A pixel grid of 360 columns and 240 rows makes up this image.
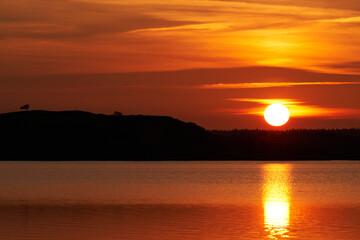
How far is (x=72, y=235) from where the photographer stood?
41.2 meters

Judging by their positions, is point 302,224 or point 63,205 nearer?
point 302,224

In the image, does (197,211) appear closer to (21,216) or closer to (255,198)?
(21,216)

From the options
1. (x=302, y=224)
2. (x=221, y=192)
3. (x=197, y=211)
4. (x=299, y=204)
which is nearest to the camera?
(x=302, y=224)

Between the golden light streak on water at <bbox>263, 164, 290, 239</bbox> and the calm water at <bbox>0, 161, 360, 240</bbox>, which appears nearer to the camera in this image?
the calm water at <bbox>0, 161, 360, 240</bbox>

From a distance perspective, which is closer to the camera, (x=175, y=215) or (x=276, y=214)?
(x=175, y=215)

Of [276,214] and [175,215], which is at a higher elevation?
[276,214]

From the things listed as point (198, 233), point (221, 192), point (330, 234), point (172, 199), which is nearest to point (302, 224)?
point (330, 234)

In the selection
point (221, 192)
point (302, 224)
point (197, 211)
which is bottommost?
point (302, 224)

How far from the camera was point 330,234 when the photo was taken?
4272 centimetres

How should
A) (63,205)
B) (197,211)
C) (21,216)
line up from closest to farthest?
1. (21,216)
2. (197,211)
3. (63,205)

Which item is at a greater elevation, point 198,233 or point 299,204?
point 299,204

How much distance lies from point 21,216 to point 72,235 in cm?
1111

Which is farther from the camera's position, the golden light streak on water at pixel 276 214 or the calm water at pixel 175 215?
the golden light streak on water at pixel 276 214

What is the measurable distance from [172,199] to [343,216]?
2072 centimetres
